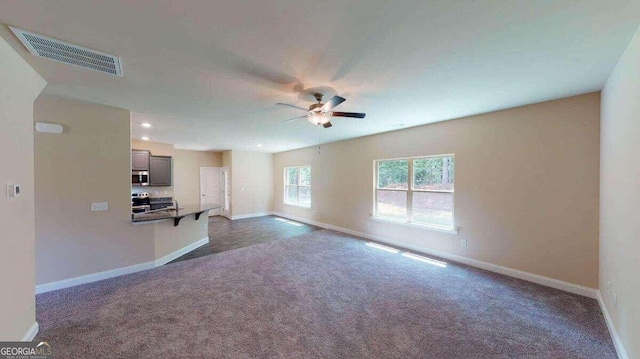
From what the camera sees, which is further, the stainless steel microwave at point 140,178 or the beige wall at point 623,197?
the stainless steel microwave at point 140,178

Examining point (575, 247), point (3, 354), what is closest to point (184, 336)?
point (3, 354)

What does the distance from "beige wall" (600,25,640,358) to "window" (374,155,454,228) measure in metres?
1.86

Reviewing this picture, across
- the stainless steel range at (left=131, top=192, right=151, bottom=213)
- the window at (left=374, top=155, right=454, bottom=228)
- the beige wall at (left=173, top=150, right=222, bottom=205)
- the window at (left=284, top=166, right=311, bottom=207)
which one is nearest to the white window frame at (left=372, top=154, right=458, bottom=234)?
the window at (left=374, top=155, right=454, bottom=228)

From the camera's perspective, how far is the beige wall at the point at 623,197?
5.49 feet

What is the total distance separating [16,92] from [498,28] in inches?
153

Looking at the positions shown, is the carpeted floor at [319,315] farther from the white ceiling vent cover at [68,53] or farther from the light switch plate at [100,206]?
the white ceiling vent cover at [68,53]

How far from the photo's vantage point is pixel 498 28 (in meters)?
1.63

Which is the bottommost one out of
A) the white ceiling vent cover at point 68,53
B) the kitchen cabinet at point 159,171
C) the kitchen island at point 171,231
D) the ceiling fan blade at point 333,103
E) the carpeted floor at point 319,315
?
the carpeted floor at point 319,315

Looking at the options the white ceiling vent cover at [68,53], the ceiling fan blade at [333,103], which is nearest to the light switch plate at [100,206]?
the white ceiling vent cover at [68,53]

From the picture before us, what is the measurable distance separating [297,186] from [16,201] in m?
6.46

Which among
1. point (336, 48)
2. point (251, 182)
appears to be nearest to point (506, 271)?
point (336, 48)

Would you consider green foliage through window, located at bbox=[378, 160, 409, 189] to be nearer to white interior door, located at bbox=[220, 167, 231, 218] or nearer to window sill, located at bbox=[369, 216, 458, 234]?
window sill, located at bbox=[369, 216, 458, 234]

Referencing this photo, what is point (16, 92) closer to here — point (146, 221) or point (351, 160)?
point (146, 221)

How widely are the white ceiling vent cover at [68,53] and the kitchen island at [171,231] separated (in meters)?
2.32
